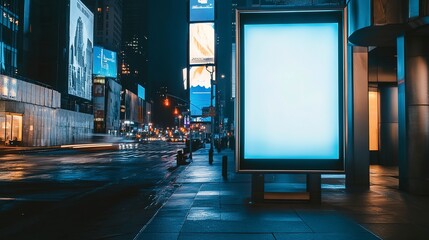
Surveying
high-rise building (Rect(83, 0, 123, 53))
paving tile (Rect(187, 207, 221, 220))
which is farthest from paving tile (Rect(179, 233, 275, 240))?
high-rise building (Rect(83, 0, 123, 53))

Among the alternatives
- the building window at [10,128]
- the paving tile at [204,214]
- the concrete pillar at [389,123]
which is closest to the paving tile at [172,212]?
the paving tile at [204,214]

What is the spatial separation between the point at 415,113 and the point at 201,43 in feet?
284

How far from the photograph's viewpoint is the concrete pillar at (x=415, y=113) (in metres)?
13.2

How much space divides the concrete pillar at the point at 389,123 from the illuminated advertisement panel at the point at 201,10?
75.0 meters

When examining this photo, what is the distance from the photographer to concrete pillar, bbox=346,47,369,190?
50.5 ft

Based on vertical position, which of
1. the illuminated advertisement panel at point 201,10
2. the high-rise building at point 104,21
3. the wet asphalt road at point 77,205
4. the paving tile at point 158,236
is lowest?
the wet asphalt road at point 77,205

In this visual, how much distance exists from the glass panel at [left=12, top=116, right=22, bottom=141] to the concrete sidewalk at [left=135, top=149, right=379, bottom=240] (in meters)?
54.7

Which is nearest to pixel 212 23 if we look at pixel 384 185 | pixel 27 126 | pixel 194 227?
pixel 27 126

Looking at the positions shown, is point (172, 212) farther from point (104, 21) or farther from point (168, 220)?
point (104, 21)

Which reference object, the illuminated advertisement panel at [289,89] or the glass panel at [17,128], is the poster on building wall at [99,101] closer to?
the glass panel at [17,128]

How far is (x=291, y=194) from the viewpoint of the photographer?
11.4 m

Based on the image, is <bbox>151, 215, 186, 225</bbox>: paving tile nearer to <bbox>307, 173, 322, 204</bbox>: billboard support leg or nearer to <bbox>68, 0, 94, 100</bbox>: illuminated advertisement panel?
<bbox>307, 173, 322, 204</bbox>: billboard support leg

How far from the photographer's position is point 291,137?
35.4ft

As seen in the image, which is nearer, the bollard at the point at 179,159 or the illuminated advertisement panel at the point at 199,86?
the bollard at the point at 179,159
